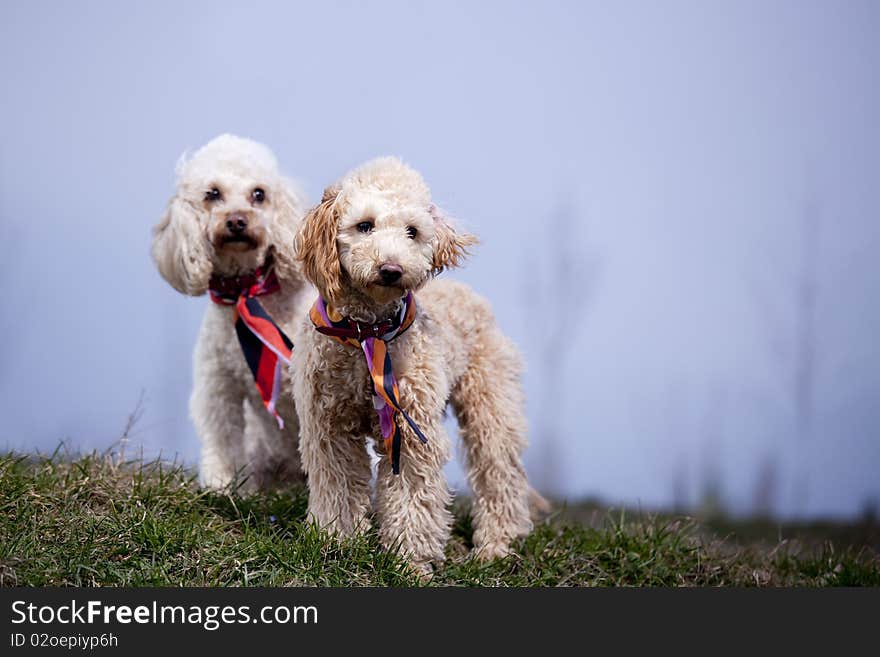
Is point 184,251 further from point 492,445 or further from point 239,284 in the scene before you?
point 492,445

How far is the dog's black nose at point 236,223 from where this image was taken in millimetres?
5547

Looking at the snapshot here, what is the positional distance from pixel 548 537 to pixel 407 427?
1.45m

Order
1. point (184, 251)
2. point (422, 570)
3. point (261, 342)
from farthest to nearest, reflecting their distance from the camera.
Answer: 1. point (184, 251)
2. point (261, 342)
3. point (422, 570)

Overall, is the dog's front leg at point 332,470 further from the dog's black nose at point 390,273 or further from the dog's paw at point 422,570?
the dog's black nose at point 390,273

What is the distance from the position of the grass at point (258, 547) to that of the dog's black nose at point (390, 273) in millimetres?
1249

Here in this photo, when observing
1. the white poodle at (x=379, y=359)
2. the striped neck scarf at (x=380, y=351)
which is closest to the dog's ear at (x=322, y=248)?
the white poodle at (x=379, y=359)

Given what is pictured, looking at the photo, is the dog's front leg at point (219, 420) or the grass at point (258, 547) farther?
the dog's front leg at point (219, 420)

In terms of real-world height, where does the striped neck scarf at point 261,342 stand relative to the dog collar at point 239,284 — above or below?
below

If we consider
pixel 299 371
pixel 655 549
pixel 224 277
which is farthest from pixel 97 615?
pixel 655 549

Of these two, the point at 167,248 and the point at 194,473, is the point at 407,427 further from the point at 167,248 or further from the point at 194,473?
the point at 167,248

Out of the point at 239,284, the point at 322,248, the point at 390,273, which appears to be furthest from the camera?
the point at 239,284

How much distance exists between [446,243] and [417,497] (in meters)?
1.21

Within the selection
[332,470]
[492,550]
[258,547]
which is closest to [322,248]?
[332,470]

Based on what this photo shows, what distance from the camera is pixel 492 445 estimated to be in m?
5.31
